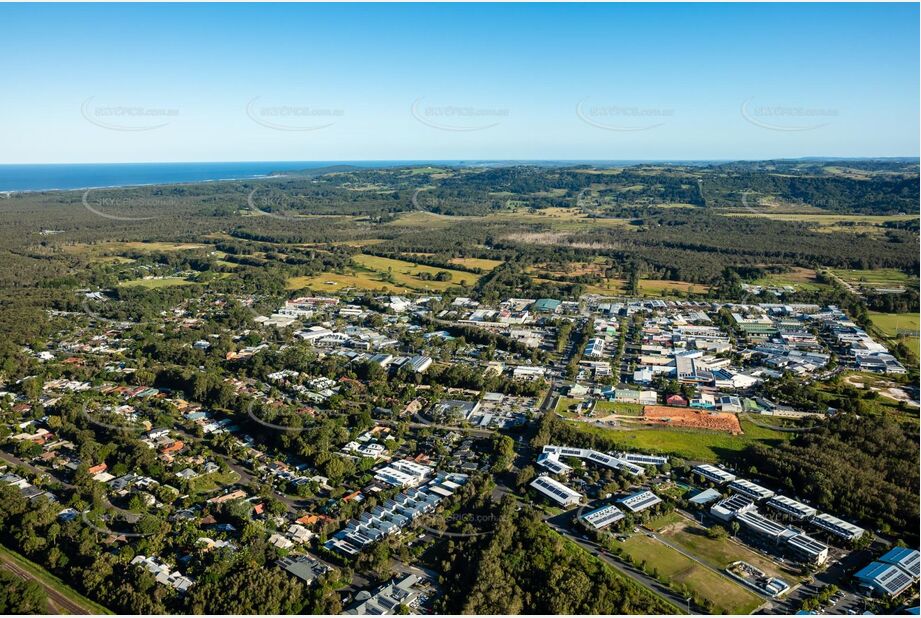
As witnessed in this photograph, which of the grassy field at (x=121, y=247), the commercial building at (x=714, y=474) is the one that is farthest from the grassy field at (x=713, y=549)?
the grassy field at (x=121, y=247)

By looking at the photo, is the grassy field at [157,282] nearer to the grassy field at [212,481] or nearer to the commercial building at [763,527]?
the grassy field at [212,481]

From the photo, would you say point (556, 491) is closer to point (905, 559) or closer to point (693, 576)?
point (693, 576)

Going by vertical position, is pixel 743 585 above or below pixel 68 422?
below

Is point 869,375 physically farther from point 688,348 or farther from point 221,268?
point 221,268

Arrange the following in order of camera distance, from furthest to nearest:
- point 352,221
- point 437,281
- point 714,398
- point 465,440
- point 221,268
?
point 352,221
point 221,268
point 437,281
point 714,398
point 465,440

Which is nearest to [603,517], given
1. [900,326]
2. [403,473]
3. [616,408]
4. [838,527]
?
[838,527]

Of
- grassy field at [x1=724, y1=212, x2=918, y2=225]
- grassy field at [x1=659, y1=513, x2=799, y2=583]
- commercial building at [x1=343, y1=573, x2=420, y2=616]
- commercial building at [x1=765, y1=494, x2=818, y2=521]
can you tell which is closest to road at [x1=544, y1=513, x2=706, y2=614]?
grassy field at [x1=659, y1=513, x2=799, y2=583]

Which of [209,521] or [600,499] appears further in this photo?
[600,499]

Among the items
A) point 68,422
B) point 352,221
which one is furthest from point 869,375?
point 352,221
